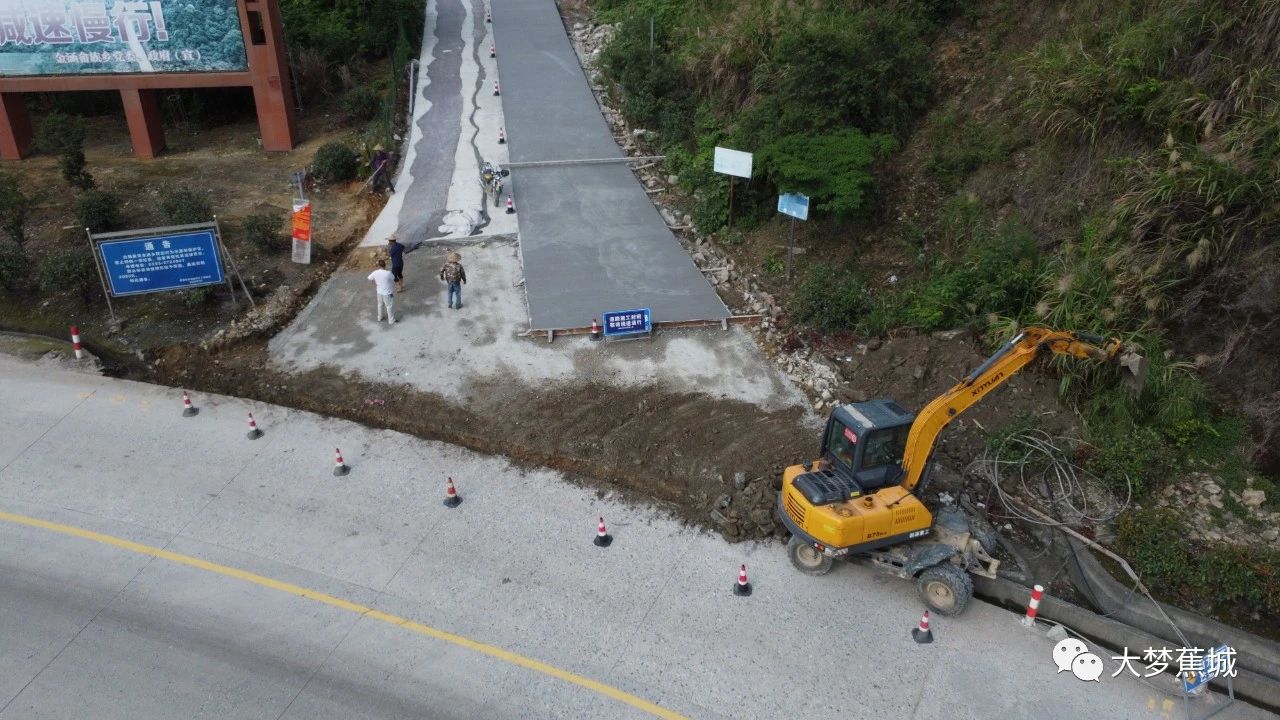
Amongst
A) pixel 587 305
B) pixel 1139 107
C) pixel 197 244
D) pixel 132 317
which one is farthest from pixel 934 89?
pixel 132 317

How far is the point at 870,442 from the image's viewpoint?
10531mm

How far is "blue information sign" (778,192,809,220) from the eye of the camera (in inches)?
647

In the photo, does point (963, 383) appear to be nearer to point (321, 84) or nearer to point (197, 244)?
point (197, 244)

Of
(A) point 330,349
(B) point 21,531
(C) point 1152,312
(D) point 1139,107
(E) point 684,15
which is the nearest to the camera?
(B) point 21,531

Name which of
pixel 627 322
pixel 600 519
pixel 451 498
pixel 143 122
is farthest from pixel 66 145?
pixel 600 519

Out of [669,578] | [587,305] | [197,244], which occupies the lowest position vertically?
[669,578]

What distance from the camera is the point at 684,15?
25.8 m

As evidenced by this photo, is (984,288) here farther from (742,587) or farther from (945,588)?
(742,587)

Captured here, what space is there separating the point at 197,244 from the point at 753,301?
35.1ft

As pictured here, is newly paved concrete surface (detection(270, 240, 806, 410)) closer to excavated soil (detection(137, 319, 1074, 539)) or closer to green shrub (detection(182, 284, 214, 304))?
excavated soil (detection(137, 319, 1074, 539))

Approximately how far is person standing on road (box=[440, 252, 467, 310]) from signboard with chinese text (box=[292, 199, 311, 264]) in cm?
328

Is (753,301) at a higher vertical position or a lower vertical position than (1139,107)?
lower

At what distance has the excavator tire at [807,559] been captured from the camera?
10.9 m

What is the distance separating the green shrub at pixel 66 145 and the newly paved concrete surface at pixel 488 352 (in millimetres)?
7841
